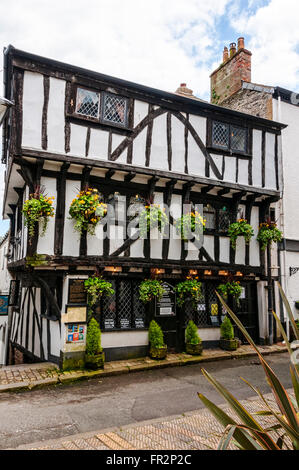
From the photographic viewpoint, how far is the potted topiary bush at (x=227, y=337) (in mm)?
10508

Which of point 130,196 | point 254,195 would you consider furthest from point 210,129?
point 130,196

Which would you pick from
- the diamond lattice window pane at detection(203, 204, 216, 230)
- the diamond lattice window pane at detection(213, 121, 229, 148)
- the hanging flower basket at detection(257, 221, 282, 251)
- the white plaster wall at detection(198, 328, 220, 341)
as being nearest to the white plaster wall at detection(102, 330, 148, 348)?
the white plaster wall at detection(198, 328, 220, 341)

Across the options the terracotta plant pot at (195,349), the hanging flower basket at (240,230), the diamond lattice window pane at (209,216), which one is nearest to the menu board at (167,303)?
the terracotta plant pot at (195,349)

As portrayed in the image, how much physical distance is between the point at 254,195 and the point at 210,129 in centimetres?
270

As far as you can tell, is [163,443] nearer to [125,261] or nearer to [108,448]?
[108,448]

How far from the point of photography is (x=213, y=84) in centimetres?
1619

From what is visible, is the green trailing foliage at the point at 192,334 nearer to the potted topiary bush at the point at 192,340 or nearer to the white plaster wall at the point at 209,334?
the potted topiary bush at the point at 192,340

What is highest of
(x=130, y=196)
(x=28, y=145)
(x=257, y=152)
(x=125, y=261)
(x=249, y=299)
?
(x=257, y=152)

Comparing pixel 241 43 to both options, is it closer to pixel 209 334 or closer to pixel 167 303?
pixel 167 303

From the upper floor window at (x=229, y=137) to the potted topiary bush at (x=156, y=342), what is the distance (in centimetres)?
609

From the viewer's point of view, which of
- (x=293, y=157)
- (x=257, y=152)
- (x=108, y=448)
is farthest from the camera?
(x=293, y=157)

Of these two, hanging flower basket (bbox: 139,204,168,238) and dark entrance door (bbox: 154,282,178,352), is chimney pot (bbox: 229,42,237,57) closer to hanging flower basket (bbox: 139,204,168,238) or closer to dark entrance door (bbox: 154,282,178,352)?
hanging flower basket (bbox: 139,204,168,238)

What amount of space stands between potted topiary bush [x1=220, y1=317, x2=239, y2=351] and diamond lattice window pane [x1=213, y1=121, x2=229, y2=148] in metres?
5.83

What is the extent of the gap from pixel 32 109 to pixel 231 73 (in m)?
10.3
